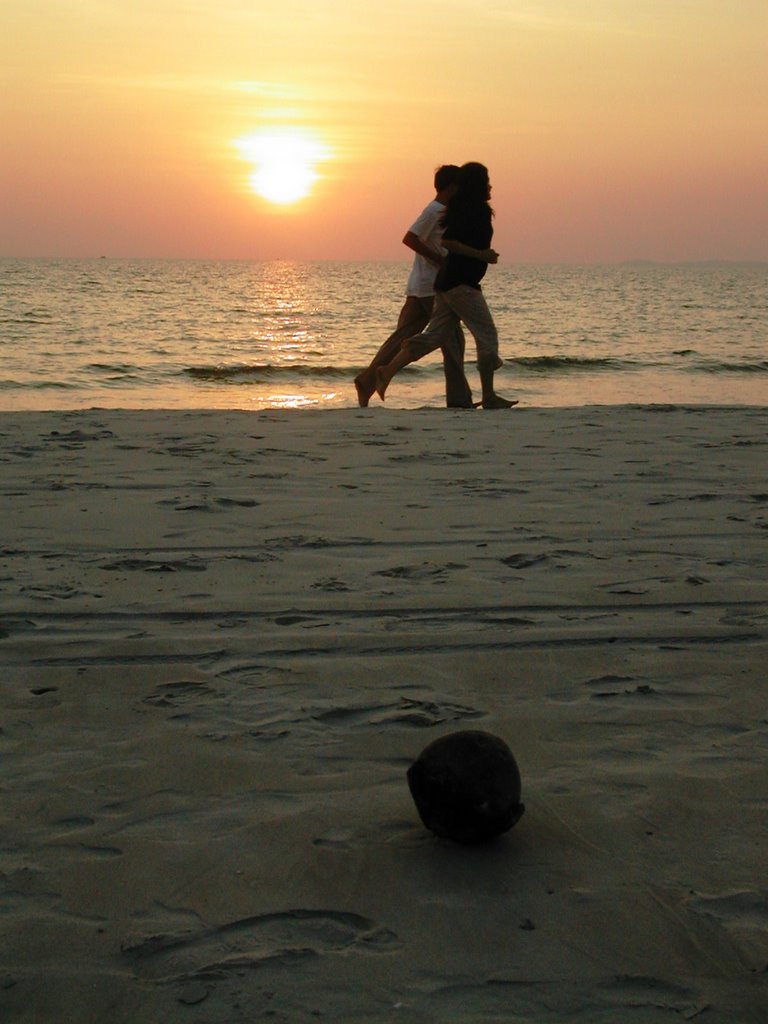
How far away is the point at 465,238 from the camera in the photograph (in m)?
8.03

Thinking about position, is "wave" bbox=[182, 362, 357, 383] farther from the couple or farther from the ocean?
the couple

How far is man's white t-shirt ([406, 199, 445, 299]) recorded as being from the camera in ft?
27.3

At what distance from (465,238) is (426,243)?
491 millimetres

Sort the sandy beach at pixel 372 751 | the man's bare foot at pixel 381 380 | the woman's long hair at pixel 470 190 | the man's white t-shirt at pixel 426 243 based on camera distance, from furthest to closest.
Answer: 1. the man's bare foot at pixel 381 380
2. the man's white t-shirt at pixel 426 243
3. the woman's long hair at pixel 470 190
4. the sandy beach at pixel 372 751

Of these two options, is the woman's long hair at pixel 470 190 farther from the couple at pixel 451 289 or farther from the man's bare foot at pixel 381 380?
the man's bare foot at pixel 381 380

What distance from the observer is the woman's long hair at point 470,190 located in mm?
7941

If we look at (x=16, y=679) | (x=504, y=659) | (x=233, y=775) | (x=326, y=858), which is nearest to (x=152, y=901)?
(x=326, y=858)

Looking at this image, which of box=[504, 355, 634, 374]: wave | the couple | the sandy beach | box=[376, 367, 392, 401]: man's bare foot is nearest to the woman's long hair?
the couple

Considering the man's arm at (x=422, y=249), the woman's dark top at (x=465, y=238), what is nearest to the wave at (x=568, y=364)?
the man's arm at (x=422, y=249)

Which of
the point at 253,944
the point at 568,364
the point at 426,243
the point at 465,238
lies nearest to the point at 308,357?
the point at 568,364

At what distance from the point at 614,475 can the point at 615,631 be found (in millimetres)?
2284

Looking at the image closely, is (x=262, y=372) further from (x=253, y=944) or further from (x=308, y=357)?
(x=253, y=944)

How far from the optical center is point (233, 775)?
221cm

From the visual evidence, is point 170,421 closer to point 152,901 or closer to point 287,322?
point 152,901
